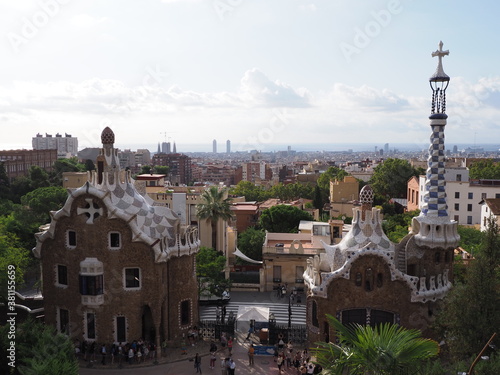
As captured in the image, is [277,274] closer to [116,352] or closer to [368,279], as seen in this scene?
[368,279]

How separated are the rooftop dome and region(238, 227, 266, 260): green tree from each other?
24.4 m

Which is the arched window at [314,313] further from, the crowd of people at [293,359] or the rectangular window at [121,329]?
the rectangular window at [121,329]

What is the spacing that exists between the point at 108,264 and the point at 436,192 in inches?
792

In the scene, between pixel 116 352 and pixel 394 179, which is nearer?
pixel 116 352

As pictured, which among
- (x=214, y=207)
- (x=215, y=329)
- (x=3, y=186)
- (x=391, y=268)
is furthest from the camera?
(x=3, y=186)

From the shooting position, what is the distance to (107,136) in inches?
1209

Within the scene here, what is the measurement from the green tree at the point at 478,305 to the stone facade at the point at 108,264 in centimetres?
1665

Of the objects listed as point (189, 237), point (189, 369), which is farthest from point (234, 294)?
point (189, 369)

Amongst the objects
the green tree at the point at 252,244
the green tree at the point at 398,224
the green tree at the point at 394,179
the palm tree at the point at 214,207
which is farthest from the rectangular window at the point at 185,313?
the green tree at the point at 394,179

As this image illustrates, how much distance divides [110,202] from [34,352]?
10.2 m

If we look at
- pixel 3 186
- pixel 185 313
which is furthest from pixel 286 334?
pixel 3 186

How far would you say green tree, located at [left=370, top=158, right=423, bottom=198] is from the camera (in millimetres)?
94188

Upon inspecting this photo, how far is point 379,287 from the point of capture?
88.0ft

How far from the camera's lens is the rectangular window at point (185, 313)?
31545 mm
